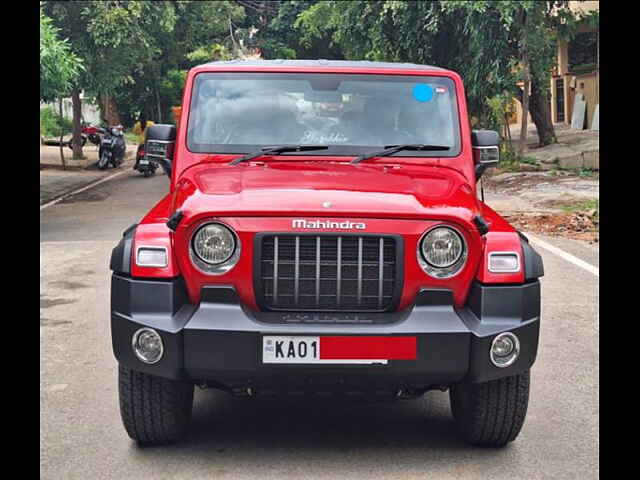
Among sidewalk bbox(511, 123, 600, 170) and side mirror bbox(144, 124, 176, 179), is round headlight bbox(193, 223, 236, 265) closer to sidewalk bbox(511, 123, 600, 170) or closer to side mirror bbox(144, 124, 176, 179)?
side mirror bbox(144, 124, 176, 179)

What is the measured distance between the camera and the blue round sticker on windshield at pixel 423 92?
617 cm

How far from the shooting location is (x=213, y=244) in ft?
15.7

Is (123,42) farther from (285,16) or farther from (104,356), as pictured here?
(285,16)

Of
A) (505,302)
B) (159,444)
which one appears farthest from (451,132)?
(159,444)

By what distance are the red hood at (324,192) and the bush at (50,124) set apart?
3716 cm

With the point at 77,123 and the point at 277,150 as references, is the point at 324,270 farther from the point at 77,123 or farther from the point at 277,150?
the point at 77,123

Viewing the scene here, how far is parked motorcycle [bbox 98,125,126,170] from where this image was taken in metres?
30.2

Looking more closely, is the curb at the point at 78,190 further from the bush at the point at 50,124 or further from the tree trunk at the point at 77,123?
the bush at the point at 50,124

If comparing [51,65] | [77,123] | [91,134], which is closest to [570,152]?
[77,123]

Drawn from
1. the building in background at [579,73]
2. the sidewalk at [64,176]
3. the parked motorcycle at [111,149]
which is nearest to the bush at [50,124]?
the sidewalk at [64,176]

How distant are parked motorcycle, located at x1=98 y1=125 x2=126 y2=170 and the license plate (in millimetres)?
26189
